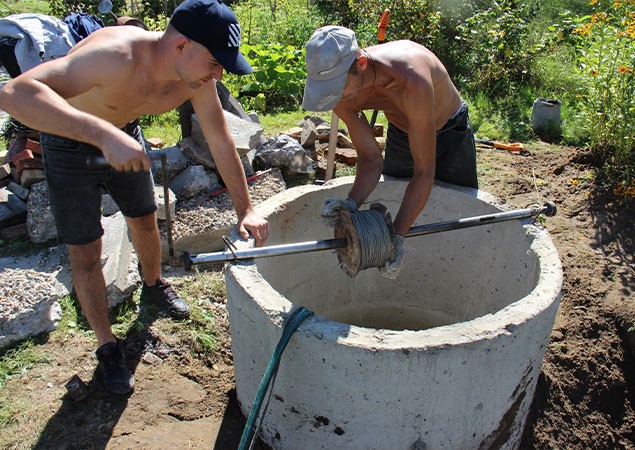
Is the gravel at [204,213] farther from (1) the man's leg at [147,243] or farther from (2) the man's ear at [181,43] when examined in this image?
(2) the man's ear at [181,43]

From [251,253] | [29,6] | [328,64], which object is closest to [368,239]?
[251,253]

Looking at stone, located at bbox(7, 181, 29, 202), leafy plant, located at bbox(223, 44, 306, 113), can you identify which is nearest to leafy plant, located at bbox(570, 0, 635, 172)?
leafy plant, located at bbox(223, 44, 306, 113)

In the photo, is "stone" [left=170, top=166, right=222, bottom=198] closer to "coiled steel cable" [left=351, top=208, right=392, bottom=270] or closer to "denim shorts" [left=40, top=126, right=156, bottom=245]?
"denim shorts" [left=40, top=126, right=156, bottom=245]

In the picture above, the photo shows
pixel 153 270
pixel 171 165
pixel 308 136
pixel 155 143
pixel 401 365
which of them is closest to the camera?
pixel 401 365

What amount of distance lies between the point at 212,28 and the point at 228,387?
1.83 meters

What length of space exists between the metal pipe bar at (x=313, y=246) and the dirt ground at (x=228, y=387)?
0.93 m

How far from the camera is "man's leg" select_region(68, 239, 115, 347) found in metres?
2.84

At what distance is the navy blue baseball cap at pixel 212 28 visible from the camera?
7.76 feet

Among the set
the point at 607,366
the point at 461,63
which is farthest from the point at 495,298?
the point at 461,63

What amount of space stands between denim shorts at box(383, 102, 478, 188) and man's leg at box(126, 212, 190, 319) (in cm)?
147

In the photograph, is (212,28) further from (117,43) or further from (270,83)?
(270,83)

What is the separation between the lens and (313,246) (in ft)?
8.04

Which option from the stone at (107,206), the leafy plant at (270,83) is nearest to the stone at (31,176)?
the stone at (107,206)

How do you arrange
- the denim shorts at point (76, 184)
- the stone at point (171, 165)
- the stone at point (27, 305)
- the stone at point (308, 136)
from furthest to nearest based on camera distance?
the stone at point (308, 136) < the stone at point (171, 165) < the stone at point (27, 305) < the denim shorts at point (76, 184)
